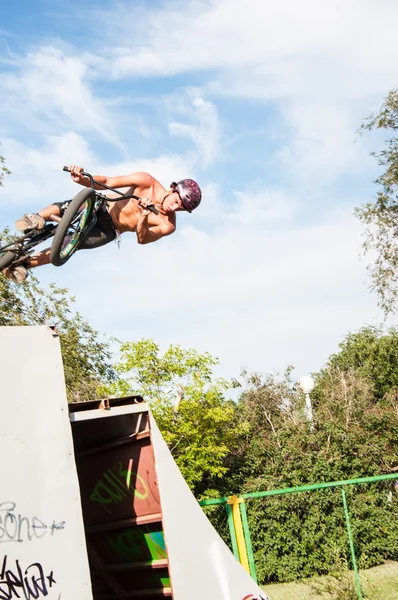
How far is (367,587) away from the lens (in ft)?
32.5

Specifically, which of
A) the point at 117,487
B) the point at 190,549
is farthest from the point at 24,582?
Result: the point at 117,487

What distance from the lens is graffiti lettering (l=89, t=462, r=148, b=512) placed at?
5.11 meters

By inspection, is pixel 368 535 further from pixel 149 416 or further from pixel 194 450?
pixel 149 416

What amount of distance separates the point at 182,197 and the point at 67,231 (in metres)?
1.06

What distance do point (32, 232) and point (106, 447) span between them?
216cm

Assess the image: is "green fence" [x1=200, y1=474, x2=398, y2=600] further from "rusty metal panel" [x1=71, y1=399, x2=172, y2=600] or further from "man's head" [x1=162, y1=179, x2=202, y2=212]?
"man's head" [x1=162, y1=179, x2=202, y2=212]

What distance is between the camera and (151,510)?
5.08 m

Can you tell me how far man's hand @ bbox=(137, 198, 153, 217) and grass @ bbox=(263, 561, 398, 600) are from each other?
20.4ft

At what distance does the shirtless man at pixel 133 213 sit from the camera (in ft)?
19.8

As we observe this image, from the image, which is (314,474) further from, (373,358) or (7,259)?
(373,358)

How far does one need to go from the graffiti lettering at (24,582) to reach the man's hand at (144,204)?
3.23 m

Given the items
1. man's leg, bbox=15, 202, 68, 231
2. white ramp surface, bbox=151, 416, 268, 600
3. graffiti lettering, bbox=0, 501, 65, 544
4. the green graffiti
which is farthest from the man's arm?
graffiti lettering, bbox=0, 501, 65, 544

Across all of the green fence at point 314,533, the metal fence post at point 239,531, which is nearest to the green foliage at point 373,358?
the green fence at point 314,533

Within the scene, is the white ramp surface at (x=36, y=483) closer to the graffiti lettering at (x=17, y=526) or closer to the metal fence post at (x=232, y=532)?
the graffiti lettering at (x=17, y=526)
